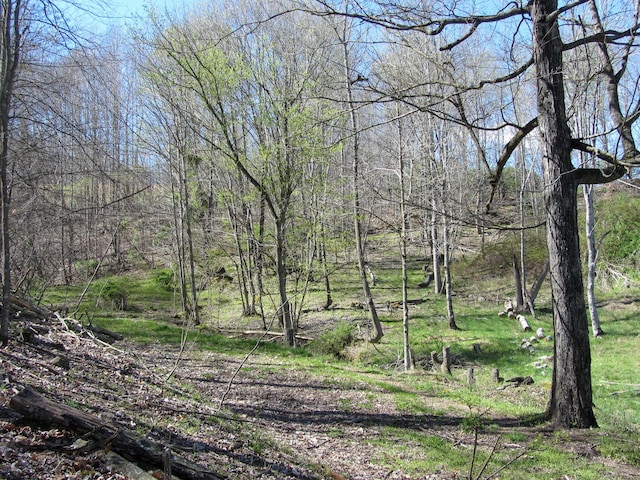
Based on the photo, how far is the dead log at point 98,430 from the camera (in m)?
3.25

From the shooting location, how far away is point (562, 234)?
17.9 ft

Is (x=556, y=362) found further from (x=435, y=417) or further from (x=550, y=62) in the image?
(x=550, y=62)

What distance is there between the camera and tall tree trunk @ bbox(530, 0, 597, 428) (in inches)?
214

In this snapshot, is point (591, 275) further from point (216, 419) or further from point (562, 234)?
point (216, 419)

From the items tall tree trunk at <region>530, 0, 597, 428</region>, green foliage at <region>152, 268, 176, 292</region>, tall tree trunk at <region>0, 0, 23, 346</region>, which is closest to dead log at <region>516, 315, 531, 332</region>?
tall tree trunk at <region>530, 0, 597, 428</region>

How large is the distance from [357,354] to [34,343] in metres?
7.70

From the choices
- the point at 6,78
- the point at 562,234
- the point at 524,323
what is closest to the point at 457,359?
the point at 524,323

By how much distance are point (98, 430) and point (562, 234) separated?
4.95 metres

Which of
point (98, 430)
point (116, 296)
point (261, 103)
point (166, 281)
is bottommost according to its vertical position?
point (98, 430)

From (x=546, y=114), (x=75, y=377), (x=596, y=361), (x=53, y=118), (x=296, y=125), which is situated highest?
(x=296, y=125)

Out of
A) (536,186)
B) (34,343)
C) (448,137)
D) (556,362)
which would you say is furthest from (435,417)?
(536,186)

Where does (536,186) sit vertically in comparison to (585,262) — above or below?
above

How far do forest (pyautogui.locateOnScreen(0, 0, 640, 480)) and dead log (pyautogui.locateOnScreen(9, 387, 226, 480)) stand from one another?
0.02 metres

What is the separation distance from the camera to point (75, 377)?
16.4ft
